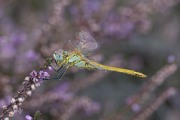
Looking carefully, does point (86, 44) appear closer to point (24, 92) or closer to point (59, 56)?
point (59, 56)

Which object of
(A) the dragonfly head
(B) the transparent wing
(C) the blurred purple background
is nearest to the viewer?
(A) the dragonfly head

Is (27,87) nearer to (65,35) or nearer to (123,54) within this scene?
(65,35)

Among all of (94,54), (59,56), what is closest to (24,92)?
(59,56)

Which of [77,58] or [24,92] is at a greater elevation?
[77,58]

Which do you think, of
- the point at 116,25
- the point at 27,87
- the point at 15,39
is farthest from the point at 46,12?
the point at 27,87

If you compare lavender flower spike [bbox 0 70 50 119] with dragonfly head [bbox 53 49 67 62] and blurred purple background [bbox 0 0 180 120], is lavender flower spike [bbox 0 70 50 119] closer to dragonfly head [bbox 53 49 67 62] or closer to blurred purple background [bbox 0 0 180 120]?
dragonfly head [bbox 53 49 67 62]

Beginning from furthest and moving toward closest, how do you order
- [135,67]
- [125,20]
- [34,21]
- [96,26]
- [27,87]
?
[135,67] < [34,21] < [125,20] < [96,26] < [27,87]

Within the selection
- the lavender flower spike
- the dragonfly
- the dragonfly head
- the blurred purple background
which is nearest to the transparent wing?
the dragonfly

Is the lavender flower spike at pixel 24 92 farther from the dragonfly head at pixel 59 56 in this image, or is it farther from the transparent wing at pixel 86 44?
the transparent wing at pixel 86 44
